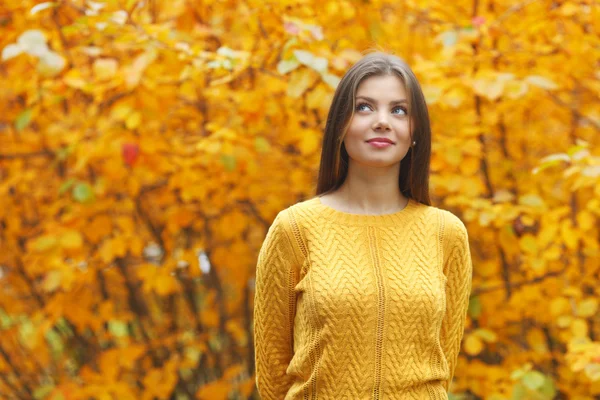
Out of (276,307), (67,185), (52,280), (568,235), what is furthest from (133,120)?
(568,235)

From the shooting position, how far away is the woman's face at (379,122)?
1758mm

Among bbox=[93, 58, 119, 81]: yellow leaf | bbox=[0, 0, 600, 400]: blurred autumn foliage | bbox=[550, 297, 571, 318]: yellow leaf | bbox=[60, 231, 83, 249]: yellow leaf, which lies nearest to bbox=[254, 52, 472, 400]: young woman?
bbox=[0, 0, 600, 400]: blurred autumn foliage

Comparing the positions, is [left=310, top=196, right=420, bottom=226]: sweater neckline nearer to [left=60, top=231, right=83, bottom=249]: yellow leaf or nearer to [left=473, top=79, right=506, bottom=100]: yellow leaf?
[left=473, top=79, right=506, bottom=100]: yellow leaf

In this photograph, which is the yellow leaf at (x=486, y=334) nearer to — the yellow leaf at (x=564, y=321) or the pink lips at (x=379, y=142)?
the yellow leaf at (x=564, y=321)

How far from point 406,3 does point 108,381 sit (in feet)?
6.04

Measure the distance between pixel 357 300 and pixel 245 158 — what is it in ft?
4.17

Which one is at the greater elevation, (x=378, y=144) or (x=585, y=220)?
(x=378, y=144)

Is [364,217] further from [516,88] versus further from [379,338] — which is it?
[516,88]

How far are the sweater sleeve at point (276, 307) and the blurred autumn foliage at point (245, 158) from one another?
2.41ft

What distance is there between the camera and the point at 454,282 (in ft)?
6.29

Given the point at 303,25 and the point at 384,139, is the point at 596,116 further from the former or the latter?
the point at 384,139

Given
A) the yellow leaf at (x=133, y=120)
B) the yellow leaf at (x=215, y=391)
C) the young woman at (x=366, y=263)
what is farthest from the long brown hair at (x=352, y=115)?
the yellow leaf at (x=215, y=391)

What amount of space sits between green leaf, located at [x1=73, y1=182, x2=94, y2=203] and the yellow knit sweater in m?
1.43

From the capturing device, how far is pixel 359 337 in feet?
5.71
